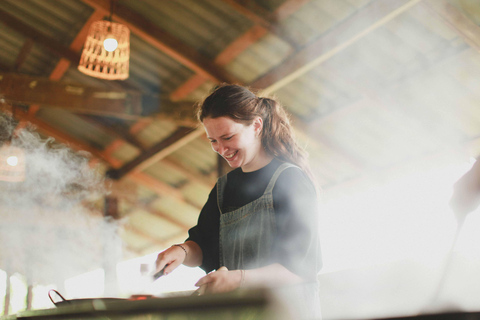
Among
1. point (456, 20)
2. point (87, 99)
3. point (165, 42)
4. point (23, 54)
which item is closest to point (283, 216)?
point (456, 20)

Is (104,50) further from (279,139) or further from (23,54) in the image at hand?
(23,54)

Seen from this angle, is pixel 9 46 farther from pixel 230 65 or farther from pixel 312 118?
pixel 312 118

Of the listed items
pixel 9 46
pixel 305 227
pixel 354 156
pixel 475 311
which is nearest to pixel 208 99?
pixel 305 227

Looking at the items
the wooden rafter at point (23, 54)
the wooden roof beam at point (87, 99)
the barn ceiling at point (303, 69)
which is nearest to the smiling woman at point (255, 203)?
the barn ceiling at point (303, 69)

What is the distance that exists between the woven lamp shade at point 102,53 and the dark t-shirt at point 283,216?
1.92 m

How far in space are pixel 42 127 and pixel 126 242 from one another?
11.7ft

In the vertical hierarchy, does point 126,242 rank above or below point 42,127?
below

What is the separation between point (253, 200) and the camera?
4.58 ft

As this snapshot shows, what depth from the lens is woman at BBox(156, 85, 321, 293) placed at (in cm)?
118

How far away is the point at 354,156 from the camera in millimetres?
5348

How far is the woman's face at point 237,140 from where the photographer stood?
139cm

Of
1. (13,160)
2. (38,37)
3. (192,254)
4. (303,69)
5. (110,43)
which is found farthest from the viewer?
(38,37)

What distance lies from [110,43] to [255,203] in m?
2.19

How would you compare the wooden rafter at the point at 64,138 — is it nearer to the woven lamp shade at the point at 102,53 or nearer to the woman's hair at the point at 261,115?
the woven lamp shade at the point at 102,53
